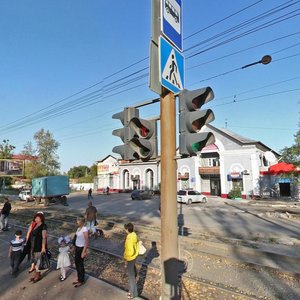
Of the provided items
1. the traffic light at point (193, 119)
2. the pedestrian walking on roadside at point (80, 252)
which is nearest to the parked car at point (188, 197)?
the pedestrian walking on roadside at point (80, 252)

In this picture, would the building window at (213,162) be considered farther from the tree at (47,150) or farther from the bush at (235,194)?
the tree at (47,150)

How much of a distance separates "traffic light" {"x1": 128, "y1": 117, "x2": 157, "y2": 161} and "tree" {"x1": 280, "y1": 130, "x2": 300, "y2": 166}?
80.8ft

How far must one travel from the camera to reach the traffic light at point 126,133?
4.00 meters

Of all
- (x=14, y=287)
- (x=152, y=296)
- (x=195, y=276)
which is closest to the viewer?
(x=152, y=296)

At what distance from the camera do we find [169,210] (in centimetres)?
350

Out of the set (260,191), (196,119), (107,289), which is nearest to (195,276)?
(107,289)

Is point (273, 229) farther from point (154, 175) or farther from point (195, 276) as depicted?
point (154, 175)

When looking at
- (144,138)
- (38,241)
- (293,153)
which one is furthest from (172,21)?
(293,153)

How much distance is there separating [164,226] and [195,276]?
191 inches

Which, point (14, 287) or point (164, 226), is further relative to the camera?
point (14, 287)

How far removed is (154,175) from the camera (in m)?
48.9

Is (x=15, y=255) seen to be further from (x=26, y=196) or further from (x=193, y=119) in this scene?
(x=26, y=196)

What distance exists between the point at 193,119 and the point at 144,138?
845mm

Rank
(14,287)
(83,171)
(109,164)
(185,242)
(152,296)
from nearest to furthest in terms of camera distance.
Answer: (152,296) < (14,287) < (185,242) < (109,164) < (83,171)
